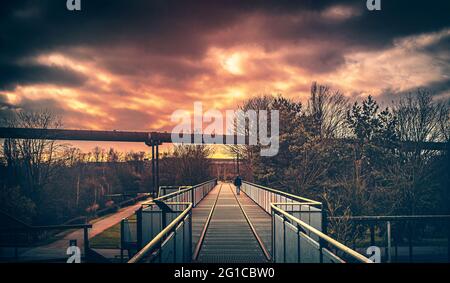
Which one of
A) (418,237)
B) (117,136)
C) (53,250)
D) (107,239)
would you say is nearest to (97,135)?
(117,136)

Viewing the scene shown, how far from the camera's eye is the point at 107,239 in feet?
86.1

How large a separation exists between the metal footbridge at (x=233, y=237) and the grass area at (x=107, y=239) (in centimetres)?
1190

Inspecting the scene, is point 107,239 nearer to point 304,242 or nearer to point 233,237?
point 233,237

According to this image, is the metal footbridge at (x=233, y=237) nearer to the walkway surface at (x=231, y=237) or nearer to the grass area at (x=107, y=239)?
the walkway surface at (x=231, y=237)

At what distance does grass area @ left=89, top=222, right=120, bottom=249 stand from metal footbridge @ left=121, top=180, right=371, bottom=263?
1190 centimetres

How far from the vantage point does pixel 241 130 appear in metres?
35.8

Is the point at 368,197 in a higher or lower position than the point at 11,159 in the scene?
lower

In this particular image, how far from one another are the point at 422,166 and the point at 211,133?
884 inches

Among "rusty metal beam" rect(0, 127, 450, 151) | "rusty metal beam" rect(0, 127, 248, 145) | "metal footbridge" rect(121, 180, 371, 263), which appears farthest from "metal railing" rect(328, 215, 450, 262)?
"rusty metal beam" rect(0, 127, 248, 145)

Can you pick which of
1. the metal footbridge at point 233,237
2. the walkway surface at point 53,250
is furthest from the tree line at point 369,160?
the walkway surface at point 53,250
